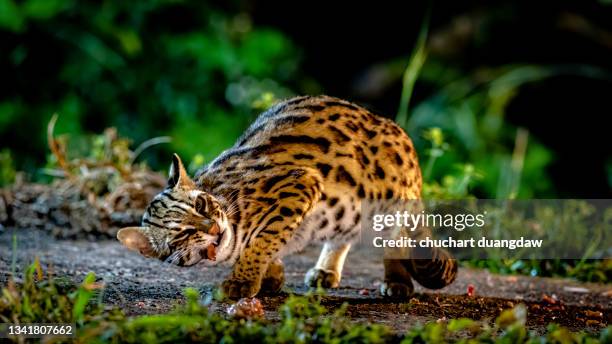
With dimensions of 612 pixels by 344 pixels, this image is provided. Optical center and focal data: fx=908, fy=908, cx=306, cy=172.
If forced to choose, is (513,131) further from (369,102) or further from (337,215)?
(337,215)

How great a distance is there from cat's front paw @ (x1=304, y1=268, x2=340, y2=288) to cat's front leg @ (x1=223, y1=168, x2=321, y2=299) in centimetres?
45

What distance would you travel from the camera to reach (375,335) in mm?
2932

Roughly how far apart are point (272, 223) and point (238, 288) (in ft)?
1.17

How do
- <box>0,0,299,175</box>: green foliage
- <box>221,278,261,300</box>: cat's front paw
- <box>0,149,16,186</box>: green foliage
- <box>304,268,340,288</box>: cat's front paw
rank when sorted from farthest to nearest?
1. <box>0,0,299,175</box>: green foliage
2. <box>0,149,16,186</box>: green foliage
3. <box>304,268,340,288</box>: cat's front paw
4. <box>221,278,261,300</box>: cat's front paw

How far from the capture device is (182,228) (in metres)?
3.97

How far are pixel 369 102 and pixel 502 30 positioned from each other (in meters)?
1.94

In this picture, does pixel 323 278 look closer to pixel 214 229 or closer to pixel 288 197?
pixel 288 197

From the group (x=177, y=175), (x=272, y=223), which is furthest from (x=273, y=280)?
(x=177, y=175)

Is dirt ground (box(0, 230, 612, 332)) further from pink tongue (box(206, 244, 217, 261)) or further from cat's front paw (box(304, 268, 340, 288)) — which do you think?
pink tongue (box(206, 244, 217, 261))

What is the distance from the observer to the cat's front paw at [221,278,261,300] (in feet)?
13.2

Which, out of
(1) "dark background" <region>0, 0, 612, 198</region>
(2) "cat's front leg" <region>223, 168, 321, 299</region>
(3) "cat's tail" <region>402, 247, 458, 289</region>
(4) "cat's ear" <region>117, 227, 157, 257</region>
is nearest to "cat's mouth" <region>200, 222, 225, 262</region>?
(2) "cat's front leg" <region>223, 168, 321, 299</region>

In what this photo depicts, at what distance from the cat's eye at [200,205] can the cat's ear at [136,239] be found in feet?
0.90

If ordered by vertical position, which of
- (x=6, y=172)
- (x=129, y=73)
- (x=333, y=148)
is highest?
(x=129, y=73)

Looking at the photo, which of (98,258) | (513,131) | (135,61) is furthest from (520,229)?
(135,61)
